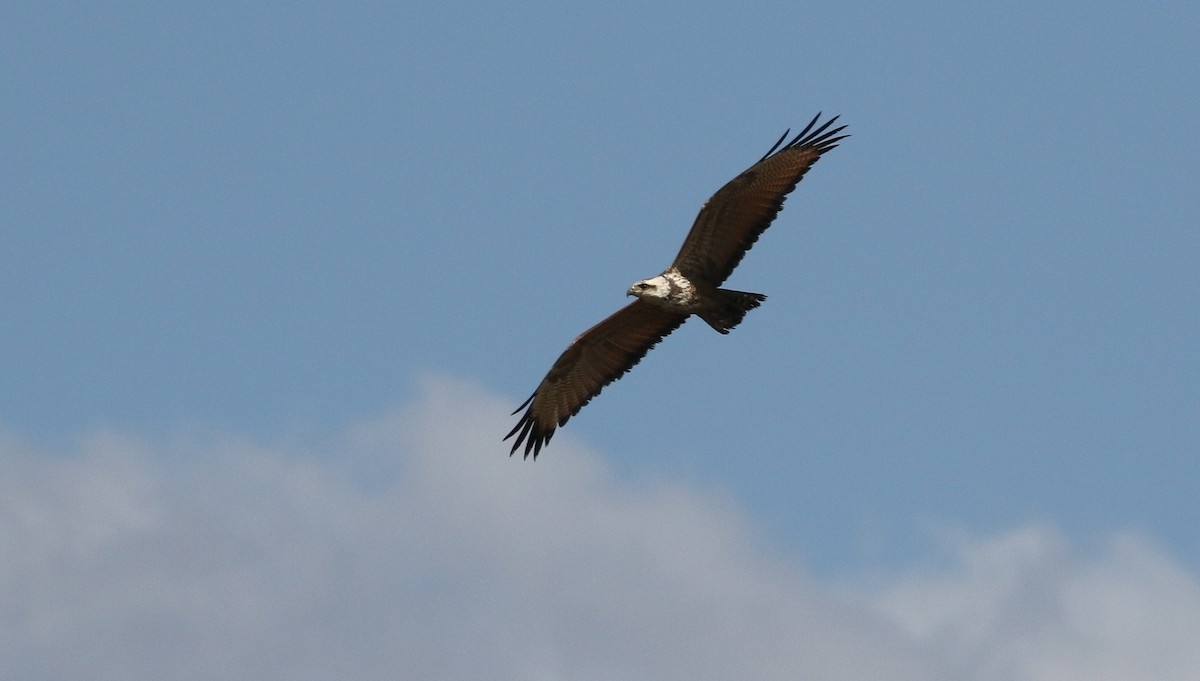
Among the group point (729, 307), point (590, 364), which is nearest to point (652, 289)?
point (729, 307)

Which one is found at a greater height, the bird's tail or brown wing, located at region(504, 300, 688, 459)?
brown wing, located at region(504, 300, 688, 459)

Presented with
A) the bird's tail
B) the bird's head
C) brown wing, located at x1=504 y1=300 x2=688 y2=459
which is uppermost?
brown wing, located at x1=504 y1=300 x2=688 y2=459

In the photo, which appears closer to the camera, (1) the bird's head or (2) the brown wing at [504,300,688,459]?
(1) the bird's head

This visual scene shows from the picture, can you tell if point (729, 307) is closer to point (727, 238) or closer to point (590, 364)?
point (727, 238)

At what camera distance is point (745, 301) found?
67.3 ft

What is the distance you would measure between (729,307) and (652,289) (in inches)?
32.4

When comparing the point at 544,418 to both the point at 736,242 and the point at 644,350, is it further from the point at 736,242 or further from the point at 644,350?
the point at 736,242

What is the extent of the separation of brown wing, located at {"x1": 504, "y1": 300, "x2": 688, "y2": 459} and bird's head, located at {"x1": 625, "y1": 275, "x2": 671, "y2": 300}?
0.52 metres

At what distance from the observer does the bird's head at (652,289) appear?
2062 centimetres

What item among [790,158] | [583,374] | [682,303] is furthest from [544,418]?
[790,158]

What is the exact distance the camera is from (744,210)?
67.1 feet

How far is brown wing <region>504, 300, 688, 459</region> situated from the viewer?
71.5 ft

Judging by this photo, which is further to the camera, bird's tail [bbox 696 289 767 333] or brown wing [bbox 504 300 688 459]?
brown wing [bbox 504 300 688 459]

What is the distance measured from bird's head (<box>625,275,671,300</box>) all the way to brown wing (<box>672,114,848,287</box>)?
0.25 metres
